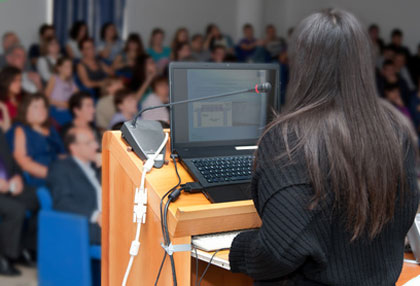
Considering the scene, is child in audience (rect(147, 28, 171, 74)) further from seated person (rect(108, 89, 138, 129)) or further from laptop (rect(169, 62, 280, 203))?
laptop (rect(169, 62, 280, 203))

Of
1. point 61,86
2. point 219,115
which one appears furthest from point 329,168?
point 61,86

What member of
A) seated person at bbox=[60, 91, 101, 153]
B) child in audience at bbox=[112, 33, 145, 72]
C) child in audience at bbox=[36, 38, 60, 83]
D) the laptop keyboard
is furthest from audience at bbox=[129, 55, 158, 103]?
the laptop keyboard

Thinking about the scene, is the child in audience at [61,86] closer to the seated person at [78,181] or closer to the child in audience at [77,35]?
the child in audience at [77,35]

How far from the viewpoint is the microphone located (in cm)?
110

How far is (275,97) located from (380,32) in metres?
6.38

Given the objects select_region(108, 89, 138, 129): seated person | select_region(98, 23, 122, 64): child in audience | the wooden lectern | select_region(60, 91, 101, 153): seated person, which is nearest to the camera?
the wooden lectern

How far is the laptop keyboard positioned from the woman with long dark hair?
0.22 metres

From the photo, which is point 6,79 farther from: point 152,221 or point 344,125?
point 344,125

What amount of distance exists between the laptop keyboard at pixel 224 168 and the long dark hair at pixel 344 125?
278mm

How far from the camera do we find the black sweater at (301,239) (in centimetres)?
80

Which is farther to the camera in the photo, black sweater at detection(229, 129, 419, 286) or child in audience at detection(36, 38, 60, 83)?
child in audience at detection(36, 38, 60, 83)

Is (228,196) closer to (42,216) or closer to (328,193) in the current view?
(328,193)

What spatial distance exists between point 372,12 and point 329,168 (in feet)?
22.9

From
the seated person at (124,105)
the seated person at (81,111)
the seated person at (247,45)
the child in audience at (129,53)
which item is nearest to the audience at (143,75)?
the child in audience at (129,53)
